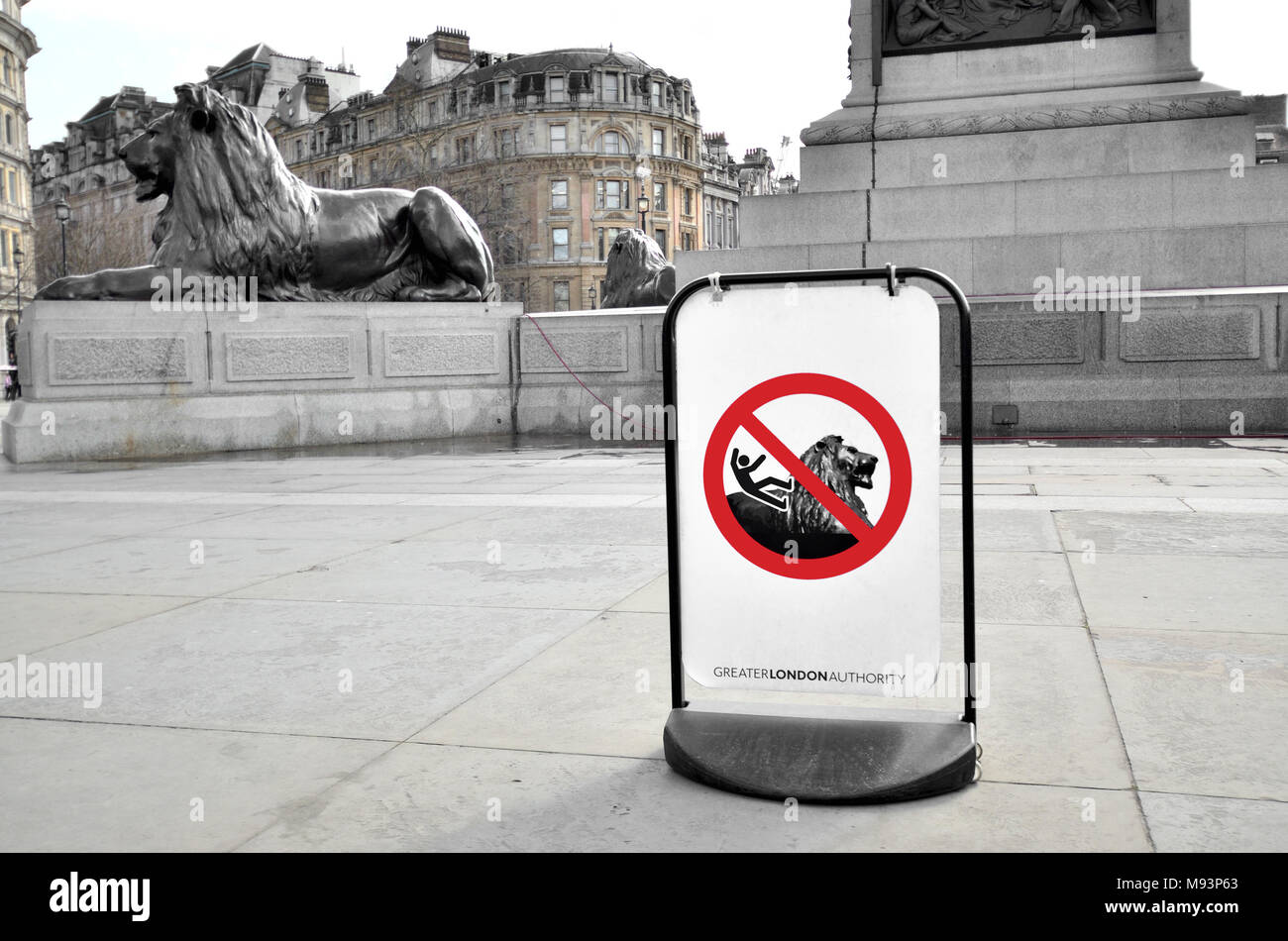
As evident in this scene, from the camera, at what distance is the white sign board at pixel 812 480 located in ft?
9.73

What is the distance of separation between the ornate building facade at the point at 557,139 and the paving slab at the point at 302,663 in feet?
255

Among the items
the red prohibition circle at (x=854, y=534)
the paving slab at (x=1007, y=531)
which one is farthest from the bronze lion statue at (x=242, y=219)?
the red prohibition circle at (x=854, y=534)

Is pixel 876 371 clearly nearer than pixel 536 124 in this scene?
Yes

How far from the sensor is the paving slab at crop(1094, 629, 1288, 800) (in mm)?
2861

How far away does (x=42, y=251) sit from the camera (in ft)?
214

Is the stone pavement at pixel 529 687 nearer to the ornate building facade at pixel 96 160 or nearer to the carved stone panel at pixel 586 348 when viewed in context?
the carved stone panel at pixel 586 348

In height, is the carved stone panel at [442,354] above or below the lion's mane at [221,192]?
below

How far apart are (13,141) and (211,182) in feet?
273

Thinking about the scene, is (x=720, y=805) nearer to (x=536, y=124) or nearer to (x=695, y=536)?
(x=695, y=536)

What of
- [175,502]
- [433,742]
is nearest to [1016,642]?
[433,742]

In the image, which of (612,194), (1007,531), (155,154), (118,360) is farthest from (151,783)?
(612,194)

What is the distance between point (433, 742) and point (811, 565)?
111 cm
